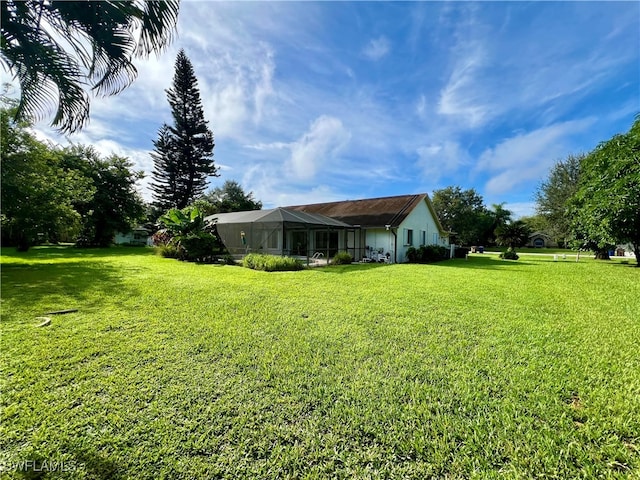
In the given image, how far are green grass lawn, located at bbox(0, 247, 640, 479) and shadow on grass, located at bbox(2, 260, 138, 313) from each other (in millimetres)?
608

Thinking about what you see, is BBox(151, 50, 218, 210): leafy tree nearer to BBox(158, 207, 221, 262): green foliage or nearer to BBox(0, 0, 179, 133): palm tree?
BBox(158, 207, 221, 262): green foliage

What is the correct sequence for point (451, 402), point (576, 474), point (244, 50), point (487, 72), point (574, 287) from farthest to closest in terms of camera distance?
point (487, 72) < point (244, 50) < point (574, 287) < point (451, 402) < point (576, 474)

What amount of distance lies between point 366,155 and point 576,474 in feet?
78.8

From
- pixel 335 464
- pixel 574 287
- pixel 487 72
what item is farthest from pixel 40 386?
pixel 487 72

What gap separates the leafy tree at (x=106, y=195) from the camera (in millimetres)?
26453

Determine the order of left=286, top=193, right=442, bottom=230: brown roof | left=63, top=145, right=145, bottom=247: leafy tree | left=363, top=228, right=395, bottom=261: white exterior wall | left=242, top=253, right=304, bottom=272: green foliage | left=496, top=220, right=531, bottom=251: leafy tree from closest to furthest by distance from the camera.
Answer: left=242, top=253, right=304, bottom=272: green foliage → left=363, top=228, right=395, bottom=261: white exterior wall → left=286, top=193, right=442, bottom=230: brown roof → left=63, top=145, right=145, bottom=247: leafy tree → left=496, top=220, right=531, bottom=251: leafy tree

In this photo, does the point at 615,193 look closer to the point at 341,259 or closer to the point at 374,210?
the point at 374,210

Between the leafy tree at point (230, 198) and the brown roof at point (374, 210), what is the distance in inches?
622

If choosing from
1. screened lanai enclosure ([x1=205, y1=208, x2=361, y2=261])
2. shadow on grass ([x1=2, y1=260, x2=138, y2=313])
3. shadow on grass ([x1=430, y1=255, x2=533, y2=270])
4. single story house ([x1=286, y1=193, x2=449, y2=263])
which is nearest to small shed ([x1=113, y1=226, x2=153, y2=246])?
screened lanai enclosure ([x1=205, y1=208, x2=361, y2=261])

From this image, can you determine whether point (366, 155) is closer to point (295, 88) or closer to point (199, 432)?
point (295, 88)

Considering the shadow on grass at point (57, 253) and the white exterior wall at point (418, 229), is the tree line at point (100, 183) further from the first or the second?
the white exterior wall at point (418, 229)

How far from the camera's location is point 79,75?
3988 mm

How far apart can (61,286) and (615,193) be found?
24367 mm

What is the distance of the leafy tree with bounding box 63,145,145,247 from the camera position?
86.8 ft
